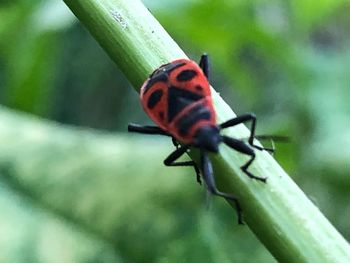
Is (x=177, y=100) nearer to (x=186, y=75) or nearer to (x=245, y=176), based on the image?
(x=186, y=75)

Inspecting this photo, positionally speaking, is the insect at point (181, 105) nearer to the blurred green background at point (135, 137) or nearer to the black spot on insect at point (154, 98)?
the black spot on insect at point (154, 98)

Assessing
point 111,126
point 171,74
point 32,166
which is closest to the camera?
point 171,74

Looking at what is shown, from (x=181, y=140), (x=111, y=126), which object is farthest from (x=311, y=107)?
(x=181, y=140)

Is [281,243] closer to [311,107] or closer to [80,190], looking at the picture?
[80,190]

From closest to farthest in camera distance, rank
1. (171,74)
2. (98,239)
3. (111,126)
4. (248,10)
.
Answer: (171,74) < (98,239) < (248,10) < (111,126)

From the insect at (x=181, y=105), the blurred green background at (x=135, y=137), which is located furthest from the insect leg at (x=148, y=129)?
the blurred green background at (x=135, y=137)

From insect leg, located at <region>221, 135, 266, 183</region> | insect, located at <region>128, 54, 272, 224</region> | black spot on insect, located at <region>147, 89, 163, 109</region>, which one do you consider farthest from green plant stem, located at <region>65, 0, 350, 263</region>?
black spot on insect, located at <region>147, 89, 163, 109</region>

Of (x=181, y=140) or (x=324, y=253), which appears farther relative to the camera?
(x=181, y=140)

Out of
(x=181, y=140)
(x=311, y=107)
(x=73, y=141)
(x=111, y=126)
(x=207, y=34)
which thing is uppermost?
(x=181, y=140)
